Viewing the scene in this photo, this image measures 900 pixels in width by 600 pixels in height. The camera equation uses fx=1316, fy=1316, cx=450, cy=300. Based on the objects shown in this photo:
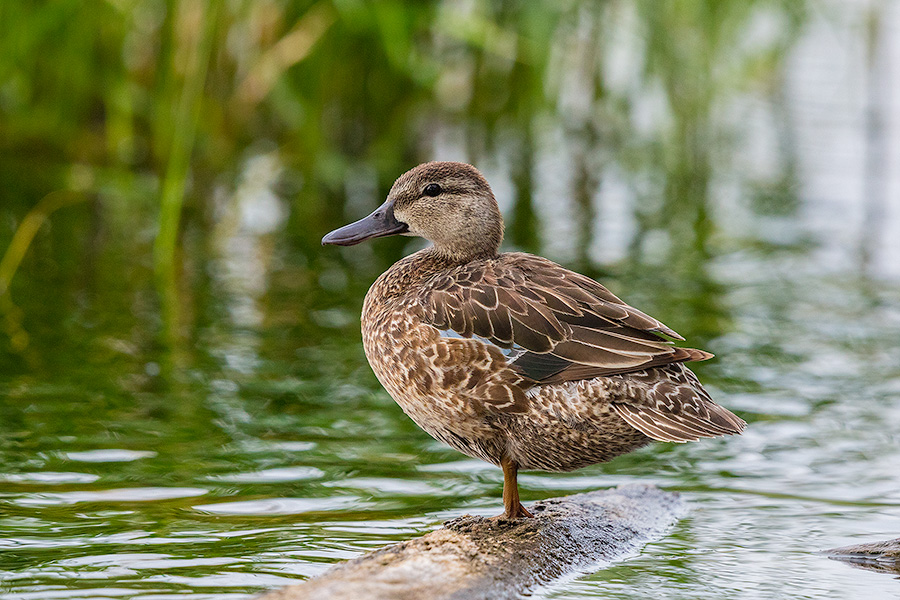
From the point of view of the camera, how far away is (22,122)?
32.7 feet

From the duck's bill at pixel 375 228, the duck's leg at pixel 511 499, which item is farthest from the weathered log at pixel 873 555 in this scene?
the duck's bill at pixel 375 228

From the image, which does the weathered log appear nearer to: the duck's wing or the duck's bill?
the duck's wing

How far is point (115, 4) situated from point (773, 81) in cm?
842

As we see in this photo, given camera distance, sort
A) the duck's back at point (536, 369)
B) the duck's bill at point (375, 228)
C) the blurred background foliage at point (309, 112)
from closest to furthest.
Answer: the duck's back at point (536, 369) < the duck's bill at point (375, 228) < the blurred background foliage at point (309, 112)

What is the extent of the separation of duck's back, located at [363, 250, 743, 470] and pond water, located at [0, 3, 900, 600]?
475 mm

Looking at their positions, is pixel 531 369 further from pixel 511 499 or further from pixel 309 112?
pixel 309 112

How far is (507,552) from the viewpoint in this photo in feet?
13.3

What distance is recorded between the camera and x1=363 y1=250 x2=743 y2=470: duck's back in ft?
14.0

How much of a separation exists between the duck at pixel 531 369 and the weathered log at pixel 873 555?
64cm

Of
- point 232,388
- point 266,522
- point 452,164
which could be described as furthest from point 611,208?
point 266,522

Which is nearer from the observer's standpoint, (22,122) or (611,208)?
(22,122)

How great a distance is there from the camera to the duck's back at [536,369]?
4.27 m

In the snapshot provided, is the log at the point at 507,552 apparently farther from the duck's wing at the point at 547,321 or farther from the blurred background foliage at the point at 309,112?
the blurred background foliage at the point at 309,112

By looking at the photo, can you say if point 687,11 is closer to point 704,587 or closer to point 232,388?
point 232,388
